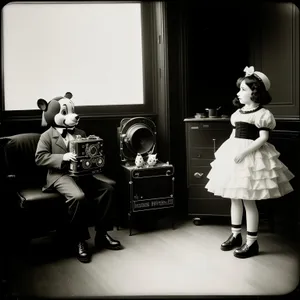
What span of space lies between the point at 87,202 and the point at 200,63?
1965 mm

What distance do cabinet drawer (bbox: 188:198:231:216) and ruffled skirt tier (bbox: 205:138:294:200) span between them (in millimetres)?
652

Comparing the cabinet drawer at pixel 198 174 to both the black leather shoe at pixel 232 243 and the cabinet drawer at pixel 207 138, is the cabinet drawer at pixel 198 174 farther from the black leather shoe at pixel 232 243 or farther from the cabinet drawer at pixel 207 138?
the black leather shoe at pixel 232 243

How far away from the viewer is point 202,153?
4.00 meters

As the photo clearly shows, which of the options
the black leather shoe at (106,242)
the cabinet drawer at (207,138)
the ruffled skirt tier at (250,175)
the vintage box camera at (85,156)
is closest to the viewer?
the ruffled skirt tier at (250,175)

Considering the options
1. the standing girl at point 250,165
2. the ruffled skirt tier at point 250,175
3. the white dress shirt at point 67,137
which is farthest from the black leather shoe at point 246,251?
the white dress shirt at point 67,137

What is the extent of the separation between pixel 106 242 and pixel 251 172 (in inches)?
51.4

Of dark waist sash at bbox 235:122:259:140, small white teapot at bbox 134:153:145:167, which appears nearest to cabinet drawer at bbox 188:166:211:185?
small white teapot at bbox 134:153:145:167

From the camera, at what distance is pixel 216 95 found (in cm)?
458

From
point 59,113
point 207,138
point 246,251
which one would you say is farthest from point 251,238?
point 59,113

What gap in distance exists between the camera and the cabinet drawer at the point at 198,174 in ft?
13.2

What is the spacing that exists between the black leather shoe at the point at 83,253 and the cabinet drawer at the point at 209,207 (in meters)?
1.14

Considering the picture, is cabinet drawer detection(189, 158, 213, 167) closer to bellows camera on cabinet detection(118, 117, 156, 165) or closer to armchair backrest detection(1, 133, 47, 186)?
bellows camera on cabinet detection(118, 117, 156, 165)

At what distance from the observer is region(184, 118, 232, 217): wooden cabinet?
3.93 meters

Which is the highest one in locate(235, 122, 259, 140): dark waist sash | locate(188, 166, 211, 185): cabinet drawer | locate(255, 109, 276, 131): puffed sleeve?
locate(255, 109, 276, 131): puffed sleeve
